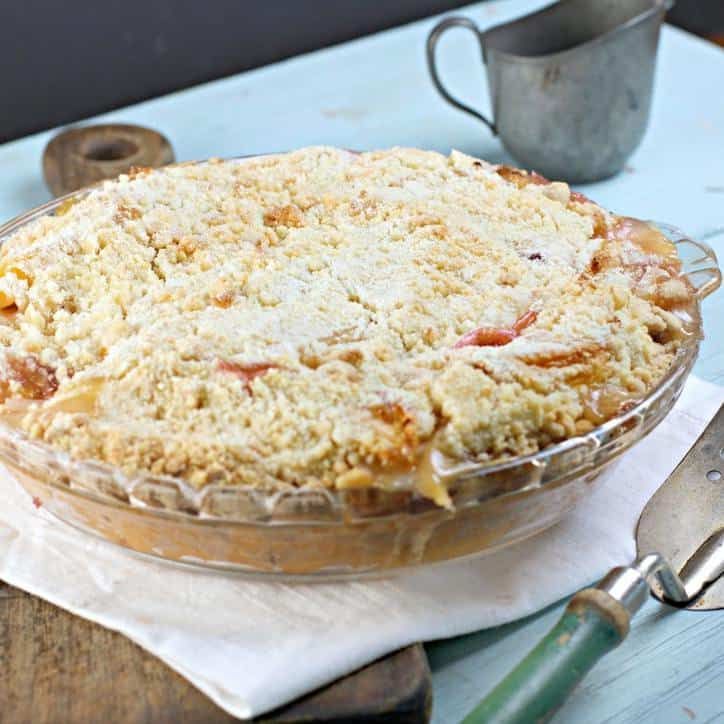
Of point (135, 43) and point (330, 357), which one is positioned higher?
point (330, 357)

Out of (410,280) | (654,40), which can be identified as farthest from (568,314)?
(654,40)

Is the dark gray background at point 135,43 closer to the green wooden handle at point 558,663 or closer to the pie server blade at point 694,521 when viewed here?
the pie server blade at point 694,521

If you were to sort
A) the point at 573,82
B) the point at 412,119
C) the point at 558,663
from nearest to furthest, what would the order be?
the point at 558,663 < the point at 573,82 < the point at 412,119

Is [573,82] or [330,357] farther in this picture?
[573,82]

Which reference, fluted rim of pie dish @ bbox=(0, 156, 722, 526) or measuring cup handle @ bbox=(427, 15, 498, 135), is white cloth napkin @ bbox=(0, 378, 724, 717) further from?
measuring cup handle @ bbox=(427, 15, 498, 135)

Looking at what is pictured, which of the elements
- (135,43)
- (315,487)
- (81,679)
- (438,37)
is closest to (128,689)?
(81,679)

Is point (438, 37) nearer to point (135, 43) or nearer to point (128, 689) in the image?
point (135, 43)

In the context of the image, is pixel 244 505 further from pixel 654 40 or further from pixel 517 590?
pixel 654 40
